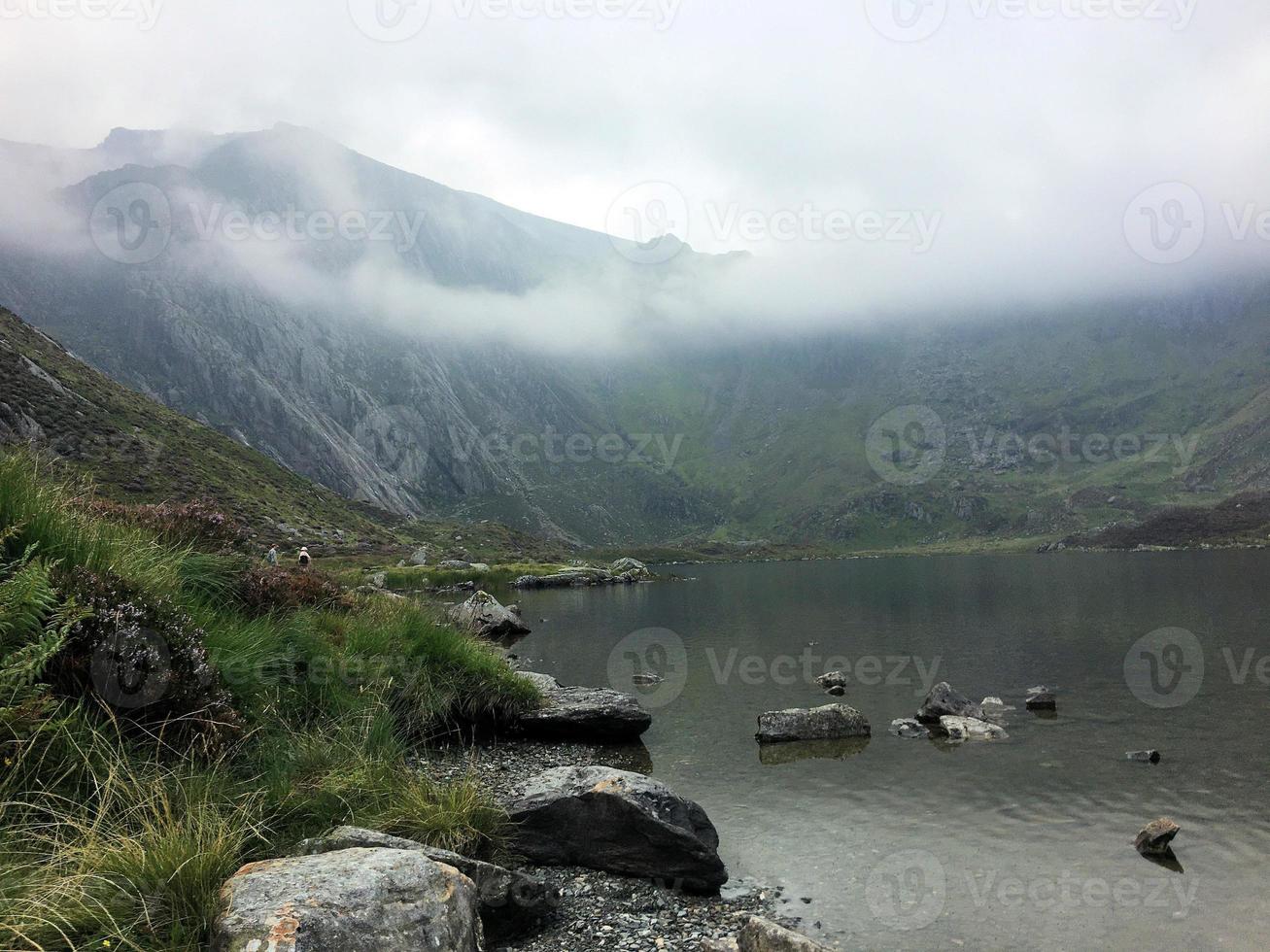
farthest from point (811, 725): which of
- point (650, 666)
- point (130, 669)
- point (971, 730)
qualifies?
point (130, 669)

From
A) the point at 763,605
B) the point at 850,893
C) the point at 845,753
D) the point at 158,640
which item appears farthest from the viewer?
the point at 763,605

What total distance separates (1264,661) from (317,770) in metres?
41.9

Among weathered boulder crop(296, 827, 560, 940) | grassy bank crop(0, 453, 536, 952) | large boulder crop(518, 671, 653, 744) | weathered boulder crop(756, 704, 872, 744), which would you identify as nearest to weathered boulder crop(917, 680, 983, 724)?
weathered boulder crop(756, 704, 872, 744)

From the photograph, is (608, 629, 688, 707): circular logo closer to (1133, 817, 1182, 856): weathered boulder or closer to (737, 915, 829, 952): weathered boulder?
(1133, 817, 1182, 856): weathered boulder

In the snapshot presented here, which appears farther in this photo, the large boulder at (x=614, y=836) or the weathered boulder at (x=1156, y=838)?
the weathered boulder at (x=1156, y=838)

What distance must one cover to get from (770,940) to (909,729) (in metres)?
16.9

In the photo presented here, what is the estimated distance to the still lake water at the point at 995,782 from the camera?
12250mm

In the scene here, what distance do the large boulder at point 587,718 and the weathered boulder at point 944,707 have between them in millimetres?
10160

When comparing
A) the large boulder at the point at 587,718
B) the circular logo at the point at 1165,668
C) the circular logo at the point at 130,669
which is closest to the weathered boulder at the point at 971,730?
the circular logo at the point at 1165,668

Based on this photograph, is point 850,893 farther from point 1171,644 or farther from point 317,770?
point 1171,644

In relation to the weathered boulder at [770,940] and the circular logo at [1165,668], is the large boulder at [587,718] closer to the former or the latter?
the weathered boulder at [770,940]

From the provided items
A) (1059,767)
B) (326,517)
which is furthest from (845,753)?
(326,517)

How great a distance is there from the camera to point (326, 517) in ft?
384

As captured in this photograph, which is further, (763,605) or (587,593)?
(587,593)
